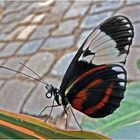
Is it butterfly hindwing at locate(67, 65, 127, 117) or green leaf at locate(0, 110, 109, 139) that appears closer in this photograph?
green leaf at locate(0, 110, 109, 139)

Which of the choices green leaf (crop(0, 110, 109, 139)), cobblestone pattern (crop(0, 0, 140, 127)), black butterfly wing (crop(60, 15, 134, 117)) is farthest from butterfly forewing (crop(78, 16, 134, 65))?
cobblestone pattern (crop(0, 0, 140, 127))

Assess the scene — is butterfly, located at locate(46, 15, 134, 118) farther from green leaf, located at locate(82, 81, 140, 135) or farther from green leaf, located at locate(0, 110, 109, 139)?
green leaf, located at locate(0, 110, 109, 139)

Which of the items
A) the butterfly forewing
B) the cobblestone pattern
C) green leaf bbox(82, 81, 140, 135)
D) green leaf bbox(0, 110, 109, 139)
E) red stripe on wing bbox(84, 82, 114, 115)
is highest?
green leaf bbox(0, 110, 109, 139)

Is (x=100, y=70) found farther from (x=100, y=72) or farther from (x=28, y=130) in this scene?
(x=28, y=130)

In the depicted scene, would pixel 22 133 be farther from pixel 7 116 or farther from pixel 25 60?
pixel 25 60

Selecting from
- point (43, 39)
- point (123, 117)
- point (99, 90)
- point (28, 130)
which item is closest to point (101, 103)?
point (99, 90)

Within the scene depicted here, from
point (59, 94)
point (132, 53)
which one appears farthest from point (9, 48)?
point (59, 94)
